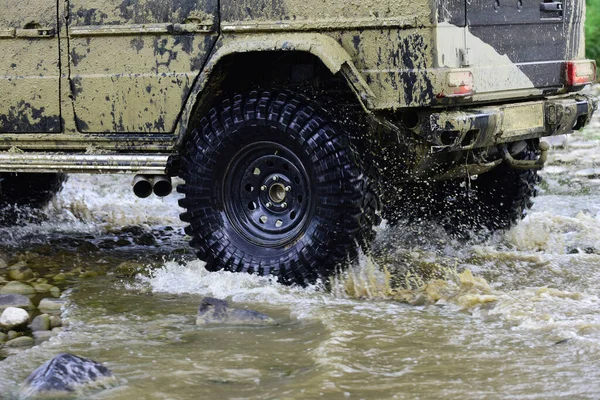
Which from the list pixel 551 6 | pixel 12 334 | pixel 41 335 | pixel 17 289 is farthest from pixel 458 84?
pixel 17 289

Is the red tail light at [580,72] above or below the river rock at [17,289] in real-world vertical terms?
above

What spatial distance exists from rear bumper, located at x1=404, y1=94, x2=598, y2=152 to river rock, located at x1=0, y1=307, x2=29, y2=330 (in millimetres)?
2069

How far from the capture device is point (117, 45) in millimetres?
5723

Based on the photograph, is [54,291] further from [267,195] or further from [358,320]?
[358,320]

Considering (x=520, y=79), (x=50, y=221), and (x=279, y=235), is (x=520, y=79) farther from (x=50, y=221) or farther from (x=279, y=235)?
(x=50, y=221)

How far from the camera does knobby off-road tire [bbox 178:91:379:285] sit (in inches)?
Answer: 206

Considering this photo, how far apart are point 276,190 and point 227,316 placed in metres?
0.96

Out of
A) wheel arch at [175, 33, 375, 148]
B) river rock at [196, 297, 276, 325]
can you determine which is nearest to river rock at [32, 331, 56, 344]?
river rock at [196, 297, 276, 325]

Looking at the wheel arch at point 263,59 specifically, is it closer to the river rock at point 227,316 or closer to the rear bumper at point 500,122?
the rear bumper at point 500,122

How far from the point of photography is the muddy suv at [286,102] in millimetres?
5047

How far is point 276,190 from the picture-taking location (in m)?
5.55

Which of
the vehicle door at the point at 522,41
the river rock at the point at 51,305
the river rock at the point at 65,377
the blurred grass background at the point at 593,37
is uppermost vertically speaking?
the blurred grass background at the point at 593,37

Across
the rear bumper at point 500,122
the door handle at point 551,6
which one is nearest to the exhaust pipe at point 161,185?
the rear bumper at point 500,122

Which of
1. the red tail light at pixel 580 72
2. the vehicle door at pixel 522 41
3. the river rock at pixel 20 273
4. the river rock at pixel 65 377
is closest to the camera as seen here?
the river rock at pixel 65 377
